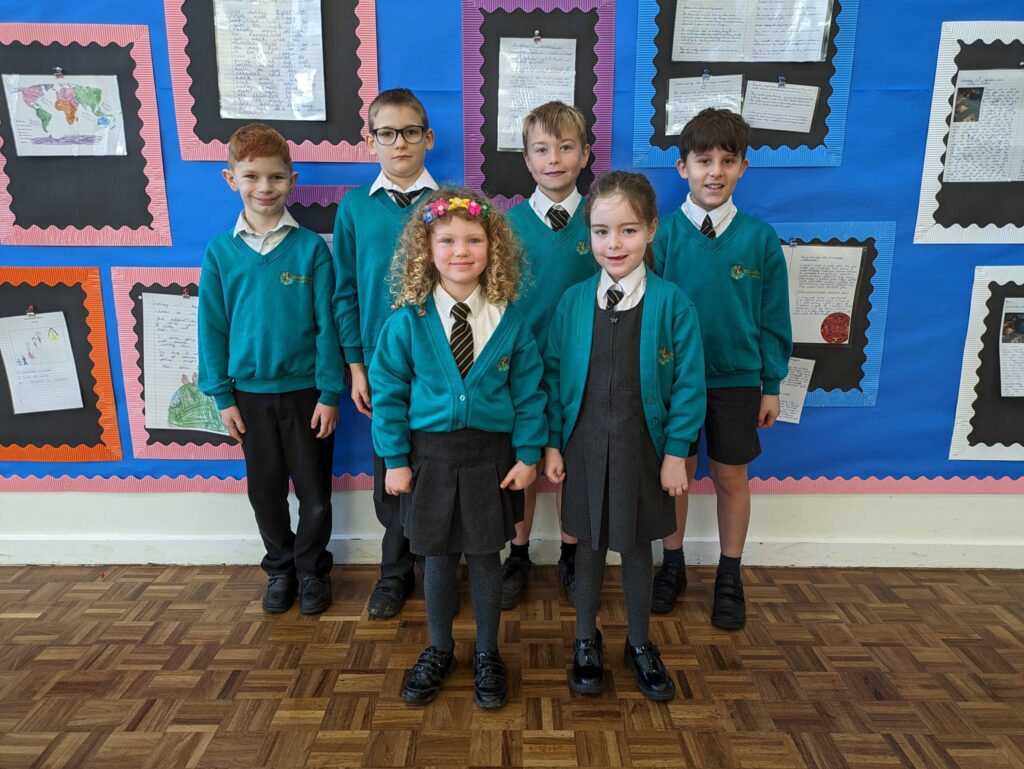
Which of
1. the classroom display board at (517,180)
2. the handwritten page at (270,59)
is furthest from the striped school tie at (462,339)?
the handwritten page at (270,59)

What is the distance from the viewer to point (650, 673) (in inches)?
60.4

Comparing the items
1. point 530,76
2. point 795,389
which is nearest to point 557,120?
point 530,76

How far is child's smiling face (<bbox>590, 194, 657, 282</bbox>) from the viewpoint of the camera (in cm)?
143

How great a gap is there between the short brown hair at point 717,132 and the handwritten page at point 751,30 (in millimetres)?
300

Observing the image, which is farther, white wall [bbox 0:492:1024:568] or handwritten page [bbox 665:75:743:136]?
white wall [bbox 0:492:1024:568]

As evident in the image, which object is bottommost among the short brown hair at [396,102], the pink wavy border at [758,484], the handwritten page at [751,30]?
the pink wavy border at [758,484]

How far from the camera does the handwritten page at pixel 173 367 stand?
2.02 metres

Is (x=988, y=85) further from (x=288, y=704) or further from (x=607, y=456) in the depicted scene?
(x=288, y=704)

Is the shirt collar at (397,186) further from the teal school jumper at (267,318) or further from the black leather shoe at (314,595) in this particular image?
the black leather shoe at (314,595)

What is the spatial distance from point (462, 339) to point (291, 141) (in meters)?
0.92

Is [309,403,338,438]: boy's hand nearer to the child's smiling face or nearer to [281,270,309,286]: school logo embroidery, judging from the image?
[281,270,309,286]: school logo embroidery

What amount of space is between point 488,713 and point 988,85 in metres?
2.10

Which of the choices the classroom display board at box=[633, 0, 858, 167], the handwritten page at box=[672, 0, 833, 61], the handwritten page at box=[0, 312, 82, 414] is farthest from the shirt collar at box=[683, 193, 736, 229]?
the handwritten page at box=[0, 312, 82, 414]

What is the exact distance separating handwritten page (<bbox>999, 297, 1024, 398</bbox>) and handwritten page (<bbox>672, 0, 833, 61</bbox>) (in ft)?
3.06
